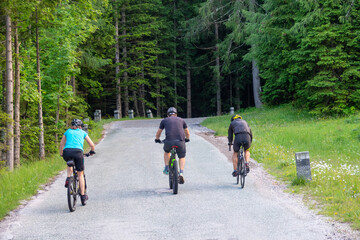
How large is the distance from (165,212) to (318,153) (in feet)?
29.5

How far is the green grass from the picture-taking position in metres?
8.73

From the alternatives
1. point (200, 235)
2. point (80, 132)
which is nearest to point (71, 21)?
point (80, 132)

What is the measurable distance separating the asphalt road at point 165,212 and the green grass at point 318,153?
717 millimetres

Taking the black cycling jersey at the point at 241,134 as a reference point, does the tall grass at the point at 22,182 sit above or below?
below

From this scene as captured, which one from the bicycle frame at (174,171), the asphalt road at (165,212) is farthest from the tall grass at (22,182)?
the bicycle frame at (174,171)

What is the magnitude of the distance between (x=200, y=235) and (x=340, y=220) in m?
2.53

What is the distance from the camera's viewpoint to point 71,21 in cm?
1836

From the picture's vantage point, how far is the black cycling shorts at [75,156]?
8.81 meters

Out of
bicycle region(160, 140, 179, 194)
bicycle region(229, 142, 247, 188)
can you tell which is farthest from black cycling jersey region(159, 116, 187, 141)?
bicycle region(229, 142, 247, 188)

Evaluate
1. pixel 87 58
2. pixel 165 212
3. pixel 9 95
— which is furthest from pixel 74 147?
pixel 87 58

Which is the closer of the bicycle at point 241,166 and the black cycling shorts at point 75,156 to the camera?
the black cycling shorts at point 75,156

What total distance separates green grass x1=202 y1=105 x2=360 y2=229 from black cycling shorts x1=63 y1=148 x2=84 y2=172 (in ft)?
16.1

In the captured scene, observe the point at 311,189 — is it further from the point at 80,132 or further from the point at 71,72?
the point at 71,72

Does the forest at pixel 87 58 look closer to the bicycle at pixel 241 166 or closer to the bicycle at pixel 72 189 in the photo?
the bicycle at pixel 72 189
